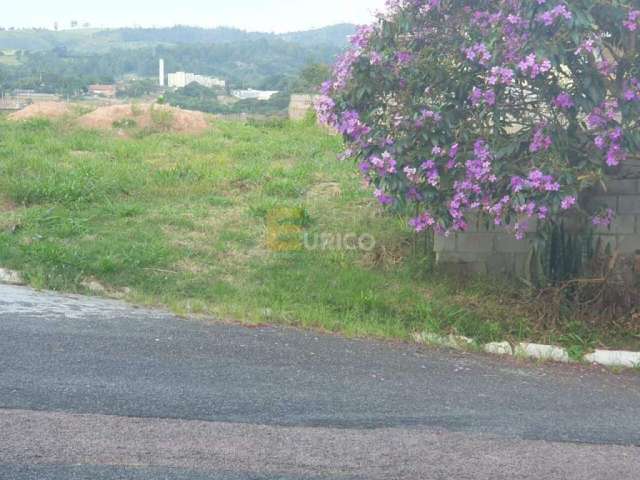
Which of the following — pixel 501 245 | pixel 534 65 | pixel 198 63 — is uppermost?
pixel 534 65

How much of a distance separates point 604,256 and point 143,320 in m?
4.02

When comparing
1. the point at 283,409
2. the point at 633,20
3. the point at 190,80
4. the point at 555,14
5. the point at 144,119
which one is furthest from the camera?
the point at 190,80

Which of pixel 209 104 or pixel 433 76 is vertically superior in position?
pixel 433 76

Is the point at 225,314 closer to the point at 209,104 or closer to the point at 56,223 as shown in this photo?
the point at 56,223

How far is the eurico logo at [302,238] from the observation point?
341 inches

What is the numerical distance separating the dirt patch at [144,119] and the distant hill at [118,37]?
25.0 metres

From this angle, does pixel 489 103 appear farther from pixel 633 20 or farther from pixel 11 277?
pixel 11 277

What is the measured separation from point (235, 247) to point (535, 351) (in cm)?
344

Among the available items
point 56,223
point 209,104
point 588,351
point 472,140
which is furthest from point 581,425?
point 209,104

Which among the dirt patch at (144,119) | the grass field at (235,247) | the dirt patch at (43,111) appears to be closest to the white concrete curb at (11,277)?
the grass field at (235,247)

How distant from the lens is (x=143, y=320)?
651 centimetres

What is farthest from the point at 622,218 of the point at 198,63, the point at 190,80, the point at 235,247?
the point at 198,63

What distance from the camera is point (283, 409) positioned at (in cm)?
460

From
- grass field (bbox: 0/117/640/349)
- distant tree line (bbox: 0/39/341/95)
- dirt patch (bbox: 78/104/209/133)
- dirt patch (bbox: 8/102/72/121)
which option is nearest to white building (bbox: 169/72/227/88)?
distant tree line (bbox: 0/39/341/95)
